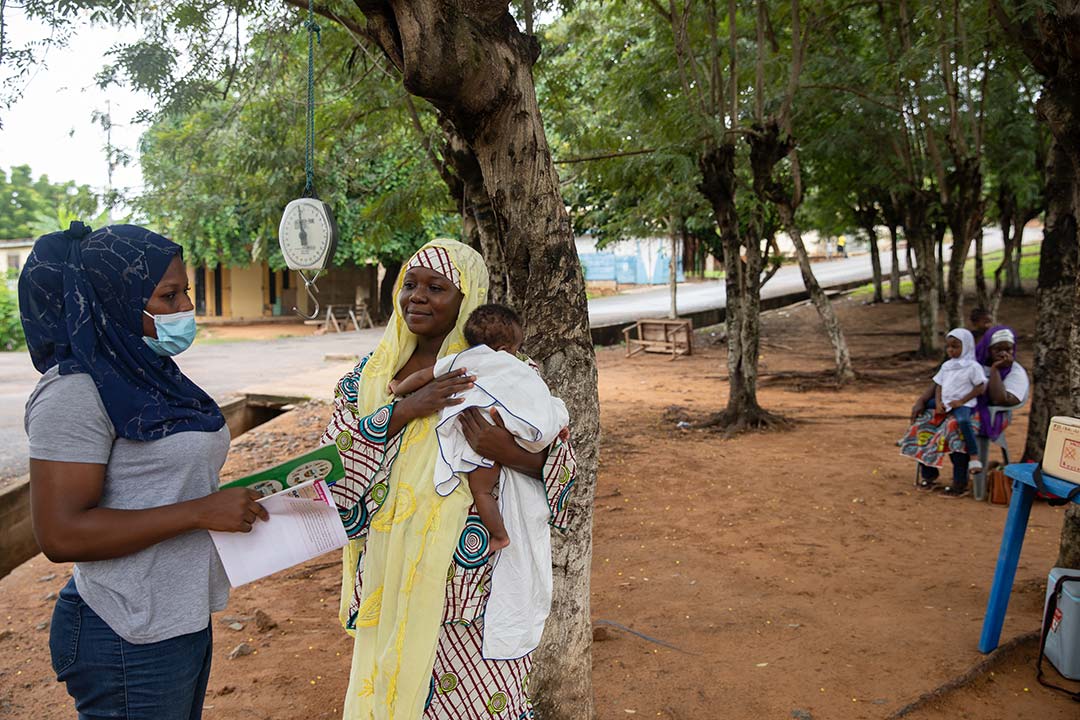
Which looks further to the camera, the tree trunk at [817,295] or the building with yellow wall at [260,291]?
the building with yellow wall at [260,291]

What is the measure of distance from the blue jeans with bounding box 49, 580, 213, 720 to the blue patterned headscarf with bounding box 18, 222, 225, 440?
423 mm

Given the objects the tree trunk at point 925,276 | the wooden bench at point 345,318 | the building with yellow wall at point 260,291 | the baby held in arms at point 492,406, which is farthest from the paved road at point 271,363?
the baby held in arms at point 492,406

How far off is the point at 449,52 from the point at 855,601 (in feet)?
12.2

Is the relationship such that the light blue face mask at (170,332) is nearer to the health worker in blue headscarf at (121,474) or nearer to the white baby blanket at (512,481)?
the health worker in blue headscarf at (121,474)

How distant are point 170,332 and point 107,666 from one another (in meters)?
0.73

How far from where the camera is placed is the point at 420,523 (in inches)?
90.8

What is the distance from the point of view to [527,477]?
7.95 feet

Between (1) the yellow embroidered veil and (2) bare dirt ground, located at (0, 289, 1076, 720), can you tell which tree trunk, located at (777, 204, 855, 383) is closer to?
(2) bare dirt ground, located at (0, 289, 1076, 720)

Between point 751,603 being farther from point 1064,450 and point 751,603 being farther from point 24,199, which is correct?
point 24,199

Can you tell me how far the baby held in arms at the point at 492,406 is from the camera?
2312 mm

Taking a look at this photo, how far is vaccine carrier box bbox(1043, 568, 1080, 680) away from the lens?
11.8 feet

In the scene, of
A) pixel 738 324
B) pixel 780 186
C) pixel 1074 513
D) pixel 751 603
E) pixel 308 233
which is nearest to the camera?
pixel 1074 513

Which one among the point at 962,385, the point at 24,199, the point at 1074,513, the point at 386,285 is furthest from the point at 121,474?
the point at 24,199

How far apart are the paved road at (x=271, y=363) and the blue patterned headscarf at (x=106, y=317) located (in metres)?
7.78
